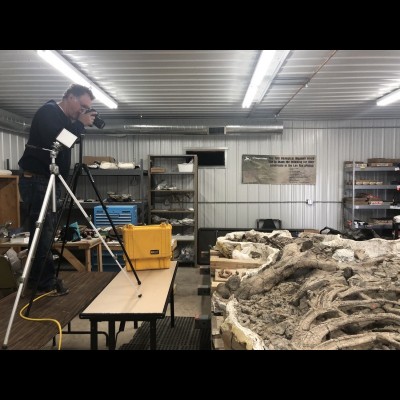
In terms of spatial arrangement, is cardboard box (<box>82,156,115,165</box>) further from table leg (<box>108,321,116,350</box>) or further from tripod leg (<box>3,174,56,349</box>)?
table leg (<box>108,321,116,350</box>)

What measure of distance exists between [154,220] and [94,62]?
143 inches

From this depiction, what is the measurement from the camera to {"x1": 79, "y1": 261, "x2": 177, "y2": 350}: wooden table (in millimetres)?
1975

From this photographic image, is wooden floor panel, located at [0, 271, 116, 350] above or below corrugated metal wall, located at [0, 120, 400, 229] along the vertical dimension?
below

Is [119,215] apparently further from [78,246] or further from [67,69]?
[67,69]

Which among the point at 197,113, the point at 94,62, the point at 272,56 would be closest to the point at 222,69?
the point at 272,56

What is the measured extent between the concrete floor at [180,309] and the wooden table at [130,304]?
126cm

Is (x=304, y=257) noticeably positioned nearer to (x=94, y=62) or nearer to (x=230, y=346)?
(x=230, y=346)

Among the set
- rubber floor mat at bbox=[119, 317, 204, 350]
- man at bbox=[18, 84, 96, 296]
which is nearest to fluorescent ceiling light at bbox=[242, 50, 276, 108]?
man at bbox=[18, 84, 96, 296]

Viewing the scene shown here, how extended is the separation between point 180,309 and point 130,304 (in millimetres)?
2530

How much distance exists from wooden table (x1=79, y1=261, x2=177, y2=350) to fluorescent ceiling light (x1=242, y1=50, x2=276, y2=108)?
2512 mm

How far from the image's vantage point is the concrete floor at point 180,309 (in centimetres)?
353

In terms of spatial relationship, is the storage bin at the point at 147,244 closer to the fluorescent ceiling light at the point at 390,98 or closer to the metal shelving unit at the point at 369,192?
the fluorescent ceiling light at the point at 390,98

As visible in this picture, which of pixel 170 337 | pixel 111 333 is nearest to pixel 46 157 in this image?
pixel 111 333

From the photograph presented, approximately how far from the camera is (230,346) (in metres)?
1.93
